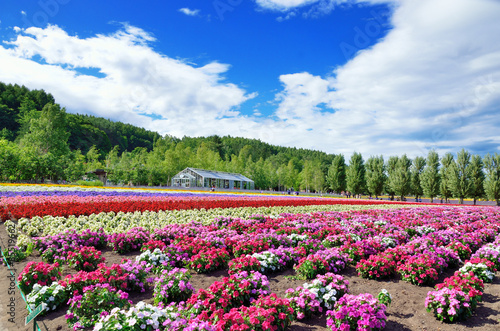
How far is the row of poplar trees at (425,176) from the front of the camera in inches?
1355

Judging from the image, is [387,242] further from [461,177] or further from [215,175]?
[215,175]

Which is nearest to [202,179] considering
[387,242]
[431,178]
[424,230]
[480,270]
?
[431,178]

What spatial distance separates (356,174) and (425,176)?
10.2 meters

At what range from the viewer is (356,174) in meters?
47.1

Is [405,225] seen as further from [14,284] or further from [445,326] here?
[14,284]

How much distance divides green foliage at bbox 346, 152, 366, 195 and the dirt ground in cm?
4304

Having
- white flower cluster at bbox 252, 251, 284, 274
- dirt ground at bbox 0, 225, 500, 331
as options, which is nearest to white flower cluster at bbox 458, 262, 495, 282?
dirt ground at bbox 0, 225, 500, 331

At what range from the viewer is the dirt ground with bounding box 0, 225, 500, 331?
378cm

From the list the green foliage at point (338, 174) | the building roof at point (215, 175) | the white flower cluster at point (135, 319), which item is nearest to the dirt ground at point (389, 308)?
the white flower cluster at point (135, 319)

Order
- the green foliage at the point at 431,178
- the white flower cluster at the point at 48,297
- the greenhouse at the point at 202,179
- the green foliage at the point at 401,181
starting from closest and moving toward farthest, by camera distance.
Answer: the white flower cluster at the point at 48,297, the green foliage at the point at 431,178, the green foliage at the point at 401,181, the greenhouse at the point at 202,179

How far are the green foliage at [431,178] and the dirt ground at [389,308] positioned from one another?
3805cm

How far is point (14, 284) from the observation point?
15.8 feet

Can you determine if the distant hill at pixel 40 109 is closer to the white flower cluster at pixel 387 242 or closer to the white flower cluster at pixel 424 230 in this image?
the white flower cluster at pixel 387 242

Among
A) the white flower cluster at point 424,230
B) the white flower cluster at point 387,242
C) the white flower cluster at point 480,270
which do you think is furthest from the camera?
the white flower cluster at point 424,230
